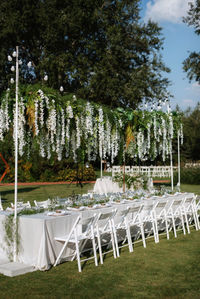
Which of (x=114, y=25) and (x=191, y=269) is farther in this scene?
(x=114, y=25)

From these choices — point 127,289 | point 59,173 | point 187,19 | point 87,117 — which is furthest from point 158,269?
point 187,19

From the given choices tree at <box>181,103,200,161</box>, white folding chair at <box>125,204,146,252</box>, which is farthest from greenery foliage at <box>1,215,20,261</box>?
tree at <box>181,103,200,161</box>

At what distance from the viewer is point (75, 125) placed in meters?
7.49

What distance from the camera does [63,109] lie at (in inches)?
276

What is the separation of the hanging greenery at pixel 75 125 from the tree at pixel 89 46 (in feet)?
28.8

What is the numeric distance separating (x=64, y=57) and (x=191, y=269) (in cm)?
1432

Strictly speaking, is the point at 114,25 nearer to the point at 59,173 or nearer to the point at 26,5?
the point at 26,5

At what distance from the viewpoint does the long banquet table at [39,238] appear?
528 cm

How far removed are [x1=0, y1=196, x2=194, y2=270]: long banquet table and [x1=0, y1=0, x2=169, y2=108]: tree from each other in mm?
13161

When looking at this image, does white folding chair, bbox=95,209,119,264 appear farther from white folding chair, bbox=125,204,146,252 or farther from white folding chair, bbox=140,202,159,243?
white folding chair, bbox=140,202,159,243

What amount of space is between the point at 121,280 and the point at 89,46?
1541 cm

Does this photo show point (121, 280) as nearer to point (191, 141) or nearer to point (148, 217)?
point (148, 217)

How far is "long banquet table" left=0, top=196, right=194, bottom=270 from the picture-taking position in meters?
5.28

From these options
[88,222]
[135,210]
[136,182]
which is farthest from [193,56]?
[88,222]
